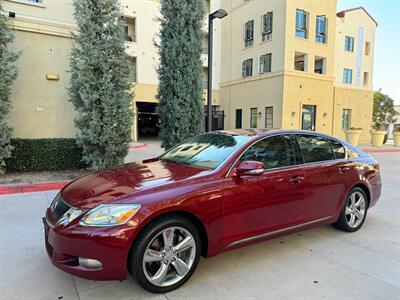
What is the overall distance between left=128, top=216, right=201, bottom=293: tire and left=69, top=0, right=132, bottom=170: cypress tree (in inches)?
206

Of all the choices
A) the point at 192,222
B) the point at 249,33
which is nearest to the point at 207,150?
the point at 192,222

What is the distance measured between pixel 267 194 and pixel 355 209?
188 centimetres

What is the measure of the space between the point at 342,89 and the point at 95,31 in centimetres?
2156

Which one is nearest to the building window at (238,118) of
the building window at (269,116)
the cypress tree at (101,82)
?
the building window at (269,116)

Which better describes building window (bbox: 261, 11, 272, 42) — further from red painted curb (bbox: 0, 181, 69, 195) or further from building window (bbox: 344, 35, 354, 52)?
red painted curb (bbox: 0, 181, 69, 195)

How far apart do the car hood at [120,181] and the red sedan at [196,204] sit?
1cm

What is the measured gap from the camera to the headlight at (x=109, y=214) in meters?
2.49

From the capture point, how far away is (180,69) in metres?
8.02

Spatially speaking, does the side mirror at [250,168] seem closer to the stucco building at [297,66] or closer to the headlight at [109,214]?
the headlight at [109,214]

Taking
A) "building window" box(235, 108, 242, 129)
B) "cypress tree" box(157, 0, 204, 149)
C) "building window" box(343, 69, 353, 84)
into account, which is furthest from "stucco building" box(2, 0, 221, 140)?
"building window" box(343, 69, 353, 84)

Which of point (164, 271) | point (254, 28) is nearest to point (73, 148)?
point (164, 271)

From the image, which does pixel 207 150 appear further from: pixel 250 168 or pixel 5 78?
pixel 5 78

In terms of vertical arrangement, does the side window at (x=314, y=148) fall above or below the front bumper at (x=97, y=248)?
above

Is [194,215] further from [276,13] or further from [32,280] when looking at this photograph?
[276,13]
